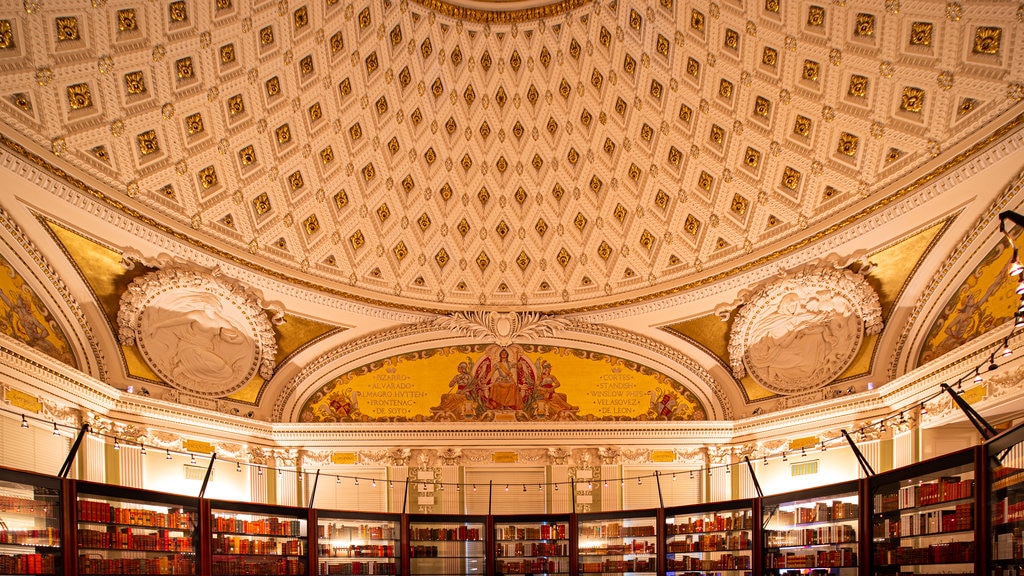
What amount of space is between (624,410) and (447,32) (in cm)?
1013

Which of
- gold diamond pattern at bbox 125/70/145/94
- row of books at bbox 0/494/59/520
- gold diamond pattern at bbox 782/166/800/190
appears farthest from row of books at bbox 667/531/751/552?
gold diamond pattern at bbox 125/70/145/94

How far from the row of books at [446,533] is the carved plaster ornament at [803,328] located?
24.4ft

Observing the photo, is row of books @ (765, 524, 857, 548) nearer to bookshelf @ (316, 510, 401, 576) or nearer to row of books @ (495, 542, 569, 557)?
row of books @ (495, 542, 569, 557)

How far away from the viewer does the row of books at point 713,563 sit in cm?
1645

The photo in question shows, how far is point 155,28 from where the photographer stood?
1407 centimetres

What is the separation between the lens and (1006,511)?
9422 mm

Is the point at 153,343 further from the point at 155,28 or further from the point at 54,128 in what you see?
the point at 155,28

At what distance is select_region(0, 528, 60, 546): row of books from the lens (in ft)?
35.6

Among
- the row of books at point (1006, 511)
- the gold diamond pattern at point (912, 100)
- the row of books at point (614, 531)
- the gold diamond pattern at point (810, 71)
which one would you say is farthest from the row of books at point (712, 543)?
the gold diamond pattern at point (810, 71)

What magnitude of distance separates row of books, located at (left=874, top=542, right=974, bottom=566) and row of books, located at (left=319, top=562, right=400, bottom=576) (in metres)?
10.1

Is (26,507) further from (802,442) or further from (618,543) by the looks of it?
(802,442)

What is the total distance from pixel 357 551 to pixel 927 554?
11317 mm

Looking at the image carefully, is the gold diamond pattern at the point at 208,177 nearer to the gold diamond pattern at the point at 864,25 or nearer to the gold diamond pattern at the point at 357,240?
the gold diamond pattern at the point at 357,240

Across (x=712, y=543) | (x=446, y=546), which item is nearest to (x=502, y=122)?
(x=446, y=546)
